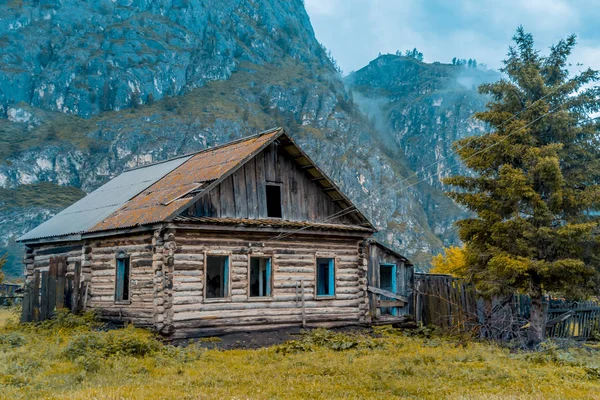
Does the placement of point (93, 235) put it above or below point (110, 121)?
below

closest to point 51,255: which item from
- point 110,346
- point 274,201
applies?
point 274,201

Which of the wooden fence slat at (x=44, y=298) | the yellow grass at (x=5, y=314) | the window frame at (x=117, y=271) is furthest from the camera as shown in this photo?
the yellow grass at (x=5, y=314)

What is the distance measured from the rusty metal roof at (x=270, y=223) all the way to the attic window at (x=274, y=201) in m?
0.87

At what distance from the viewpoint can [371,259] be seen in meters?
25.6

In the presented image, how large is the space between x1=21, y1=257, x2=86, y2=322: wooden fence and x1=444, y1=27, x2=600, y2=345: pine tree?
14476 millimetres

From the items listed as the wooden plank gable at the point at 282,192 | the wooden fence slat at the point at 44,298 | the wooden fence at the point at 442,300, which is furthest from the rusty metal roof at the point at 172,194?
the wooden fence at the point at 442,300

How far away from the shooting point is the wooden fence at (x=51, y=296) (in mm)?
22453

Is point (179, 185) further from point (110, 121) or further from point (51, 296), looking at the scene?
point (110, 121)

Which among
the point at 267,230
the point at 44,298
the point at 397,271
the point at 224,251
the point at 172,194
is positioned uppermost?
the point at 172,194

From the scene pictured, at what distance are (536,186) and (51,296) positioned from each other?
18235 mm

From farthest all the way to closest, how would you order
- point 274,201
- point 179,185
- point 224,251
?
point 274,201 < point 179,185 < point 224,251

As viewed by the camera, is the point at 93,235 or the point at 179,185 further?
the point at 179,185

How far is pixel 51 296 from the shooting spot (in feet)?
73.8

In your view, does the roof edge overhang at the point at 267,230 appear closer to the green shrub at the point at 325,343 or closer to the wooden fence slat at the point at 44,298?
the green shrub at the point at 325,343
